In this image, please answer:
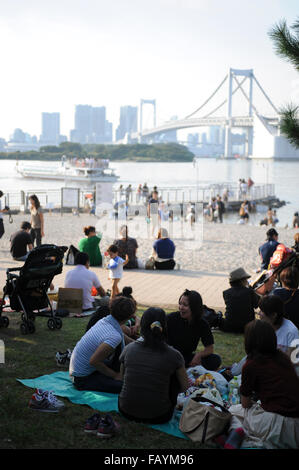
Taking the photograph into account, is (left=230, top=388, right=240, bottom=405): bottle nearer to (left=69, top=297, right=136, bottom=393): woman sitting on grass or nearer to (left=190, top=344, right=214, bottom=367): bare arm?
(left=190, top=344, right=214, bottom=367): bare arm

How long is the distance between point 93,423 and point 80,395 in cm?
59

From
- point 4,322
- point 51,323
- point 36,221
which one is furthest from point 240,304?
point 36,221

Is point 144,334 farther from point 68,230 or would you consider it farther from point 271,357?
point 68,230

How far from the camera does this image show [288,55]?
15.7 feet

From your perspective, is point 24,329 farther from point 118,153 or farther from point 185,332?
point 118,153

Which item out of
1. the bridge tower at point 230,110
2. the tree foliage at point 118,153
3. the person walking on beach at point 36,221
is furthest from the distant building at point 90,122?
the person walking on beach at point 36,221

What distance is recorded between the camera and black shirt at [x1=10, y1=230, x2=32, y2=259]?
8.70 metres

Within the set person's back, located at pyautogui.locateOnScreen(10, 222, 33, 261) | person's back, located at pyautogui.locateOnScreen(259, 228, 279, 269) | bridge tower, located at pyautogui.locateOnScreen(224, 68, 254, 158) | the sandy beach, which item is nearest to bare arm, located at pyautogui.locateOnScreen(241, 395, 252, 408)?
person's back, located at pyautogui.locateOnScreen(259, 228, 279, 269)

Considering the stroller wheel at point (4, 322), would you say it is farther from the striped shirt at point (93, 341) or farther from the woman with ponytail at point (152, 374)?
the woman with ponytail at point (152, 374)

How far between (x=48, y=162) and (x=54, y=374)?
100 meters

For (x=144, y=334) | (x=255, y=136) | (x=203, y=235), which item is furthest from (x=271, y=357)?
(x=255, y=136)

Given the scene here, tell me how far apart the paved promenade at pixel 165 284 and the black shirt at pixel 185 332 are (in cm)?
243

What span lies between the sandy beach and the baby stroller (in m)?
3.89

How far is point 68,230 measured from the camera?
15.6 metres
